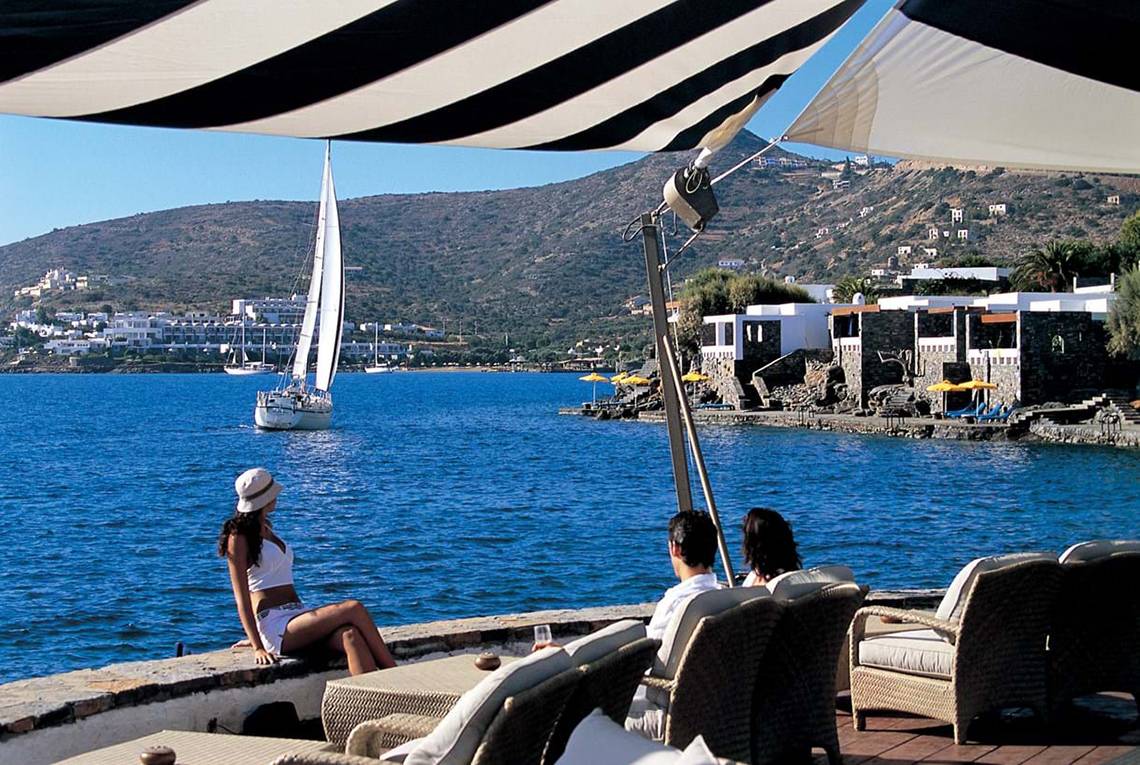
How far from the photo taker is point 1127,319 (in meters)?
48.2

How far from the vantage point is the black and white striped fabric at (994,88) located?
363 cm

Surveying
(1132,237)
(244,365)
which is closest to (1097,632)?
(1132,237)

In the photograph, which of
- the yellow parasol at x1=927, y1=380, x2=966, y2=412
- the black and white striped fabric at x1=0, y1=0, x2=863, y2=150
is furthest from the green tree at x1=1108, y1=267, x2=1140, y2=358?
the black and white striped fabric at x1=0, y1=0, x2=863, y2=150

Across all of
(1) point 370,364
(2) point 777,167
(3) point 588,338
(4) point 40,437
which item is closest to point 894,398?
(4) point 40,437

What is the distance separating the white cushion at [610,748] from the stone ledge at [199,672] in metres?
1.80

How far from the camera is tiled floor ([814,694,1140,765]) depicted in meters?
3.78

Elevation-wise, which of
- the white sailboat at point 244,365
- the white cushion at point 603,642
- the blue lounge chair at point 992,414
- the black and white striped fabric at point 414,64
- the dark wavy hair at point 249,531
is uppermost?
the black and white striped fabric at point 414,64

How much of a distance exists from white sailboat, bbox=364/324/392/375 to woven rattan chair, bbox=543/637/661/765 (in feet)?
464

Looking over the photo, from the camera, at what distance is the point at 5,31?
2592 millimetres

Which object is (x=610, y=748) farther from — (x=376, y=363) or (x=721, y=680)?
(x=376, y=363)

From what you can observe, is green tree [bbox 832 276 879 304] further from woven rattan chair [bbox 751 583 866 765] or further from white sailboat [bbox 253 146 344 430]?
woven rattan chair [bbox 751 583 866 765]

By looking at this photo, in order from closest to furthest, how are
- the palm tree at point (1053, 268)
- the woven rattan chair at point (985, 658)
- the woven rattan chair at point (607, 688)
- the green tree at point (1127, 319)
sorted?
the woven rattan chair at point (607, 688) → the woven rattan chair at point (985, 658) → the green tree at point (1127, 319) → the palm tree at point (1053, 268)

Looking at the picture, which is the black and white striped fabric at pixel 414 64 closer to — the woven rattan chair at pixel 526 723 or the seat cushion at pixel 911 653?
the woven rattan chair at pixel 526 723

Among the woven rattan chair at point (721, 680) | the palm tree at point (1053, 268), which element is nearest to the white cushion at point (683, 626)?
the woven rattan chair at point (721, 680)
